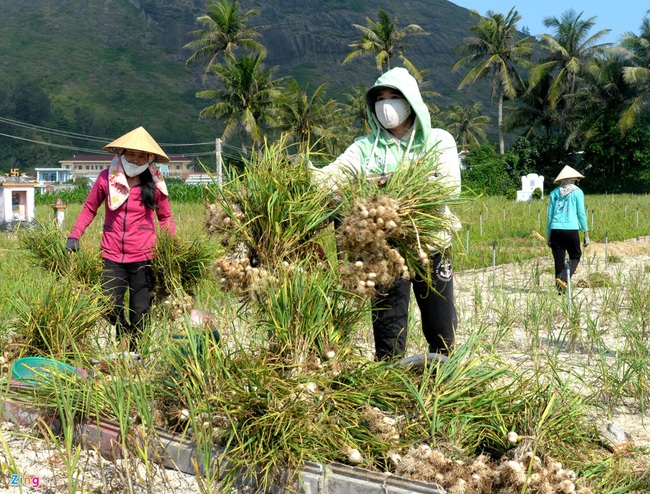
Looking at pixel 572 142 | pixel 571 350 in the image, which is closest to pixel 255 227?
pixel 571 350

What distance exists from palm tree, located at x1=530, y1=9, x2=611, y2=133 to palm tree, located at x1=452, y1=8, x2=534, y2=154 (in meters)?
1.93

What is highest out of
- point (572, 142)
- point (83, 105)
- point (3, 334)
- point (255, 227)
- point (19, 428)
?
point (83, 105)

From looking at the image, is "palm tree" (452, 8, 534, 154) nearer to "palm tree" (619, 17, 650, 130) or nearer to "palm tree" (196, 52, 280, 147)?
"palm tree" (619, 17, 650, 130)

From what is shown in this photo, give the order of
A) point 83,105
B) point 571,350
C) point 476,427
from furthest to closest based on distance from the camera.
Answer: point 83,105 → point 571,350 → point 476,427

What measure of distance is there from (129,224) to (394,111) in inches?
77.3

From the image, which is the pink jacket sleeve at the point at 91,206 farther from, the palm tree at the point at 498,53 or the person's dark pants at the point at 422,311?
the palm tree at the point at 498,53

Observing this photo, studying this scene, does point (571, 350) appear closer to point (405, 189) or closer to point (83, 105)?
point (405, 189)

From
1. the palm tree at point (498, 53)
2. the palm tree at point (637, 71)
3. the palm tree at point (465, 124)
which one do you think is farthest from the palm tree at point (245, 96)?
the palm tree at point (465, 124)

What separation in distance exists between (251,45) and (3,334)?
37297 millimetres

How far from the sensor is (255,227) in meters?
2.82

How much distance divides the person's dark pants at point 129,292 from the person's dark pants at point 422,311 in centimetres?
165

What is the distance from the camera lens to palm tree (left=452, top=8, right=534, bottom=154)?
44.8 m

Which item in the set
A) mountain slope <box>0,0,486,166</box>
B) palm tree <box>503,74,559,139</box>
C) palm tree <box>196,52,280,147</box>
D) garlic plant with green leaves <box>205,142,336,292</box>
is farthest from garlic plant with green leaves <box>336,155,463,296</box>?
mountain slope <box>0,0,486,166</box>

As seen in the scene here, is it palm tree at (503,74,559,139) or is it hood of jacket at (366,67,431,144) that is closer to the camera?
hood of jacket at (366,67,431,144)
